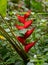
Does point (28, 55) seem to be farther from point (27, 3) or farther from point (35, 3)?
point (27, 3)

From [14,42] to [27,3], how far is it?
1.95m

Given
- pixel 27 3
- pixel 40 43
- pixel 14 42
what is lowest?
pixel 27 3

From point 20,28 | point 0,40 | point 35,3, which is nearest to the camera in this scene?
point 20,28

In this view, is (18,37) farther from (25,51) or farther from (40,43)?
(40,43)

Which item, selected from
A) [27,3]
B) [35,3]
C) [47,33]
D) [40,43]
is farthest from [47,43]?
[27,3]

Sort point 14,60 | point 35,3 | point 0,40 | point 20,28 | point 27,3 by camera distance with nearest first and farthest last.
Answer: point 14,60 → point 20,28 → point 0,40 → point 35,3 → point 27,3

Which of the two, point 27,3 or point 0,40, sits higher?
point 0,40

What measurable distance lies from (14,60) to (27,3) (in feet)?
6.56

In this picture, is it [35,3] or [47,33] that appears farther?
[35,3]

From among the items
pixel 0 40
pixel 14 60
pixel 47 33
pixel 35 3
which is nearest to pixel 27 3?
pixel 35 3

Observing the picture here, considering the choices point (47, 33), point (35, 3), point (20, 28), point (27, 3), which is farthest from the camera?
point (27, 3)

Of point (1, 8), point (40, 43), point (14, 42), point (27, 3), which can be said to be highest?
point (1, 8)

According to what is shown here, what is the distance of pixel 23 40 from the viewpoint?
1152 millimetres

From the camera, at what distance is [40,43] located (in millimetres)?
1380
